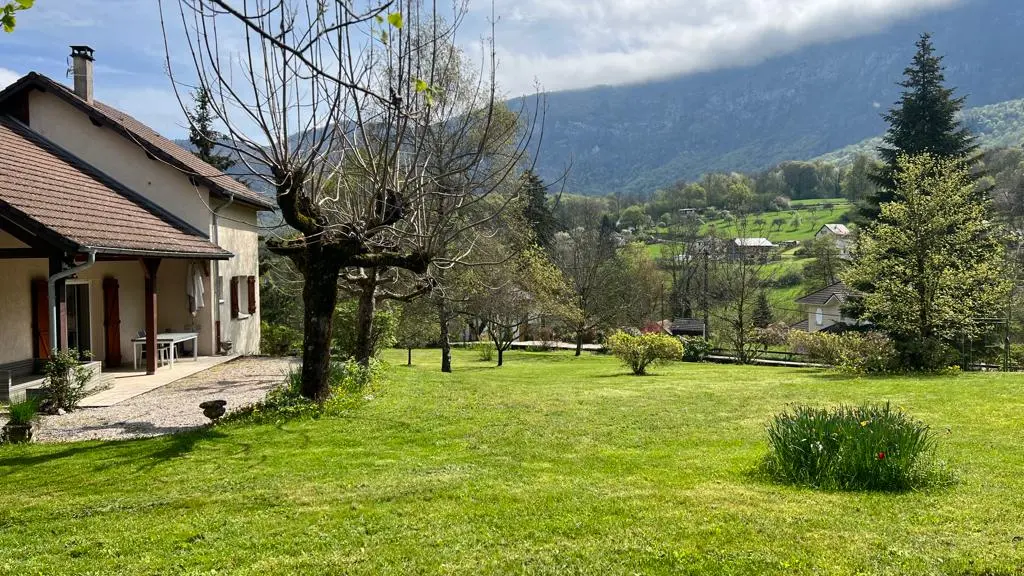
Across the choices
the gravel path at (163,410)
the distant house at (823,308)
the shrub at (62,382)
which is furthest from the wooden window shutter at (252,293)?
the distant house at (823,308)

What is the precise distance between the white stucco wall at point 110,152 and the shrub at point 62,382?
733 centimetres

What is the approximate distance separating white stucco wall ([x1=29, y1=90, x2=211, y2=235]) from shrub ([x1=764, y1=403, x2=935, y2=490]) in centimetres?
1552

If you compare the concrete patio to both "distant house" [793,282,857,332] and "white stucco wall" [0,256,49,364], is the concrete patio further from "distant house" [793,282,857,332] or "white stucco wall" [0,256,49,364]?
"distant house" [793,282,857,332]

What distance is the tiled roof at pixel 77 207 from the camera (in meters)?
11.6

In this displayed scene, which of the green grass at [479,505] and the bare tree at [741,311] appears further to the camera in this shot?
the bare tree at [741,311]

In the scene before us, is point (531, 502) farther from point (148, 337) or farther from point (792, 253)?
point (792, 253)

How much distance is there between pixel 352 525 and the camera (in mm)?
5215

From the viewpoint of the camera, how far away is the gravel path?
930 cm

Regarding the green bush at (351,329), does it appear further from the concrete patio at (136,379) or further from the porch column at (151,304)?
the porch column at (151,304)

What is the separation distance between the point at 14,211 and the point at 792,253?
72718mm

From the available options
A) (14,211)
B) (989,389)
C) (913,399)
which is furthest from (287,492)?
(989,389)

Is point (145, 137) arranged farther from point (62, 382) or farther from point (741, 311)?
point (741, 311)

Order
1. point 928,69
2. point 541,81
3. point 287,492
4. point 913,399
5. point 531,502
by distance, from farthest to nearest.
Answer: point 928,69 → point 913,399 → point 541,81 → point 287,492 → point 531,502

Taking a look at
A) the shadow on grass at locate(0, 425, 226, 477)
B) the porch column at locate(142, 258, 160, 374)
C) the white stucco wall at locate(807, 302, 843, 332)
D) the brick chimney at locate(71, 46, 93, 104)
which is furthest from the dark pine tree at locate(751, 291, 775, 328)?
the shadow on grass at locate(0, 425, 226, 477)
